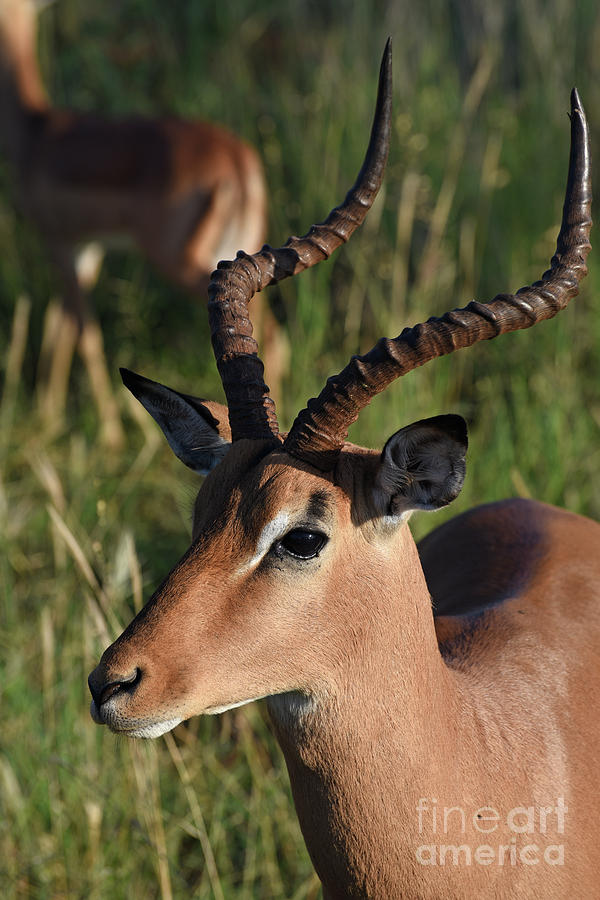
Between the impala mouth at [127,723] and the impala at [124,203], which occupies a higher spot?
the impala at [124,203]

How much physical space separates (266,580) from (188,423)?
497 millimetres

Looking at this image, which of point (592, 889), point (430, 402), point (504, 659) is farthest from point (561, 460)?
point (592, 889)

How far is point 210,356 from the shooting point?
6062 millimetres

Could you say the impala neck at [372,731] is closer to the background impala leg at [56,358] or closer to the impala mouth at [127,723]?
the impala mouth at [127,723]

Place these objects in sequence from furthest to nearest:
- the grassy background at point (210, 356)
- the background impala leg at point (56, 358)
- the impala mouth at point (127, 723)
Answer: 1. the background impala leg at point (56, 358)
2. the grassy background at point (210, 356)
3. the impala mouth at point (127, 723)

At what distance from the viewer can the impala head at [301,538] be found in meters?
1.84

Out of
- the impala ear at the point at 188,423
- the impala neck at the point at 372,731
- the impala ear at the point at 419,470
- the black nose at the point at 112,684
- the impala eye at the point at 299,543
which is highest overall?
the impala ear at the point at 188,423

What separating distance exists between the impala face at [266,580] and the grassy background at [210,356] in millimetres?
469

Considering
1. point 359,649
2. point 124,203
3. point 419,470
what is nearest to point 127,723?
point 359,649

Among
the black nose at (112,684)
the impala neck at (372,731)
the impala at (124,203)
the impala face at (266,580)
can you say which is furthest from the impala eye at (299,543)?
the impala at (124,203)

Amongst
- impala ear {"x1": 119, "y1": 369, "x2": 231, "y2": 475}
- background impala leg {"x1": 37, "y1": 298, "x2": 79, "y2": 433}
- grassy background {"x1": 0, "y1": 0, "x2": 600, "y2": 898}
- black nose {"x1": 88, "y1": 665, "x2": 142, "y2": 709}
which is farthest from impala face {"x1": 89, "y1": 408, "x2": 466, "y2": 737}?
background impala leg {"x1": 37, "y1": 298, "x2": 79, "y2": 433}

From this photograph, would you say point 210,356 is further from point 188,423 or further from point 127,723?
point 127,723

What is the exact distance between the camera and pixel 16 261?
23.6 feet

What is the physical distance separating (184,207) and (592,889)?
17.3 feet
